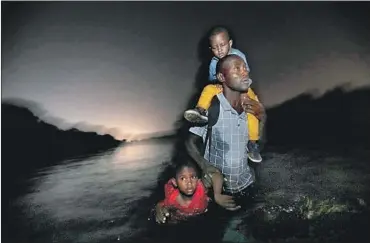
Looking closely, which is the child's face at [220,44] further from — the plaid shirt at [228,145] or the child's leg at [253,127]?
the child's leg at [253,127]

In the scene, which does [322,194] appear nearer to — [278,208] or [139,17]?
[278,208]

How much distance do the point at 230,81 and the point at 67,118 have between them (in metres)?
0.92

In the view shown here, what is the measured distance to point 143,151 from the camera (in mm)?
2879

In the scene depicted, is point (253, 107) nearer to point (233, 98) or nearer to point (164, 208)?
point (233, 98)

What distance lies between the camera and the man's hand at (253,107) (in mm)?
2846

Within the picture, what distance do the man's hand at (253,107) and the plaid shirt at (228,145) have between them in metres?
0.05

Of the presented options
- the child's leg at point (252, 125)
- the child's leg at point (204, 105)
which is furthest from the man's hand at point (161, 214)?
the child's leg at point (252, 125)

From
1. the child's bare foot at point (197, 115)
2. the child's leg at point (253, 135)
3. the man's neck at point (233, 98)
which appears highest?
the man's neck at point (233, 98)

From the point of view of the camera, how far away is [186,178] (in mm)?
2791

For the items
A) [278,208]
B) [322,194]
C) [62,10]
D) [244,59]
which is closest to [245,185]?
[278,208]

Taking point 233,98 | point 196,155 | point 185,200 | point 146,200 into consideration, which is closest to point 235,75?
point 233,98

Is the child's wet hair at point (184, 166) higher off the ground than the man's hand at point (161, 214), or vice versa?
the child's wet hair at point (184, 166)

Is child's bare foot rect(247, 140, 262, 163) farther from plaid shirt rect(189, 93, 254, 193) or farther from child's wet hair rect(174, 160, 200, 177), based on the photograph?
child's wet hair rect(174, 160, 200, 177)

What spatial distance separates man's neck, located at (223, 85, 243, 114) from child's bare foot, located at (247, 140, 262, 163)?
0.19m
